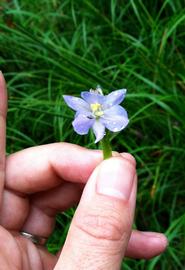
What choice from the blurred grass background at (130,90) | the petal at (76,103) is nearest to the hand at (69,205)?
the petal at (76,103)

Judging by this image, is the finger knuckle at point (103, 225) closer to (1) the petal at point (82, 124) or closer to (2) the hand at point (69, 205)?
(2) the hand at point (69, 205)

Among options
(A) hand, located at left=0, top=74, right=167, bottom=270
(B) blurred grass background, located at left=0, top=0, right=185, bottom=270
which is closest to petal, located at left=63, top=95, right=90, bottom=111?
(A) hand, located at left=0, top=74, right=167, bottom=270

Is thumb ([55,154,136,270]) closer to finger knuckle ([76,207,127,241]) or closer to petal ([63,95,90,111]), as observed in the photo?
finger knuckle ([76,207,127,241])

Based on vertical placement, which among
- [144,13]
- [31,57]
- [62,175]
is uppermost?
[144,13]

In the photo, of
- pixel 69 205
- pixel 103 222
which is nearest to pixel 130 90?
pixel 69 205

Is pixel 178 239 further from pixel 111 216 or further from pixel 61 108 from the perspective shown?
pixel 111 216

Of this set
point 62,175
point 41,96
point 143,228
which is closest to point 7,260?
point 62,175
